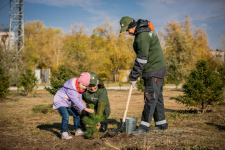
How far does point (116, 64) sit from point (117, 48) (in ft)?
10.2

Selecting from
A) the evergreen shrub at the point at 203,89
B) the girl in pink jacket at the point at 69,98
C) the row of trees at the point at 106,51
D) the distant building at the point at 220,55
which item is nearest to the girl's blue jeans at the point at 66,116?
the girl in pink jacket at the point at 69,98

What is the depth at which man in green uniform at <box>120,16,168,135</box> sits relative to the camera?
3.95 m

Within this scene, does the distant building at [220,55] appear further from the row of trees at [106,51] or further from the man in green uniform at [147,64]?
the man in green uniform at [147,64]

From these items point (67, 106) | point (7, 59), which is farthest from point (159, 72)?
point (7, 59)

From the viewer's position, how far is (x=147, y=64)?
4.12 m

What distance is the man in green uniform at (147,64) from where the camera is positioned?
3.95 m

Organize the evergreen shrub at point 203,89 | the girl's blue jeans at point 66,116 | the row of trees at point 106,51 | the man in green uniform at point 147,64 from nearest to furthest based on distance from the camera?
the man in green uniform at point 147,64, the girl's blue jeans at point 66,116, the evergreen shrub at point 203,89, the row of trees at point 106,51

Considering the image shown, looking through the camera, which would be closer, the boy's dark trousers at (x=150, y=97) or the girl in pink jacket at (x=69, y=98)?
the boy's dark trousers at (x=150, y=97)

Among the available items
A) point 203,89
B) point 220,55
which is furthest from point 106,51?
point 203,89

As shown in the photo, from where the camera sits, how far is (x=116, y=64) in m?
39.2

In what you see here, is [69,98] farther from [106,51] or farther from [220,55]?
[220,55]

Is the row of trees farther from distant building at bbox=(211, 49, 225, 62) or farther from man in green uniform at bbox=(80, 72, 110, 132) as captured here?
man in green uniform at bbox=(80, 72, 110, 132)

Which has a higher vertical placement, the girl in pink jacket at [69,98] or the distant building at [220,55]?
the distant building at [220,55]

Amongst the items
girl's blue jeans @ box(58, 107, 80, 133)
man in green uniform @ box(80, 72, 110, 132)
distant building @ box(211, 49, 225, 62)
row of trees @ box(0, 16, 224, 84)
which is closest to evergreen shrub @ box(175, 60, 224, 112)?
man in green uniform @ box(80, 72, 110, 132)
